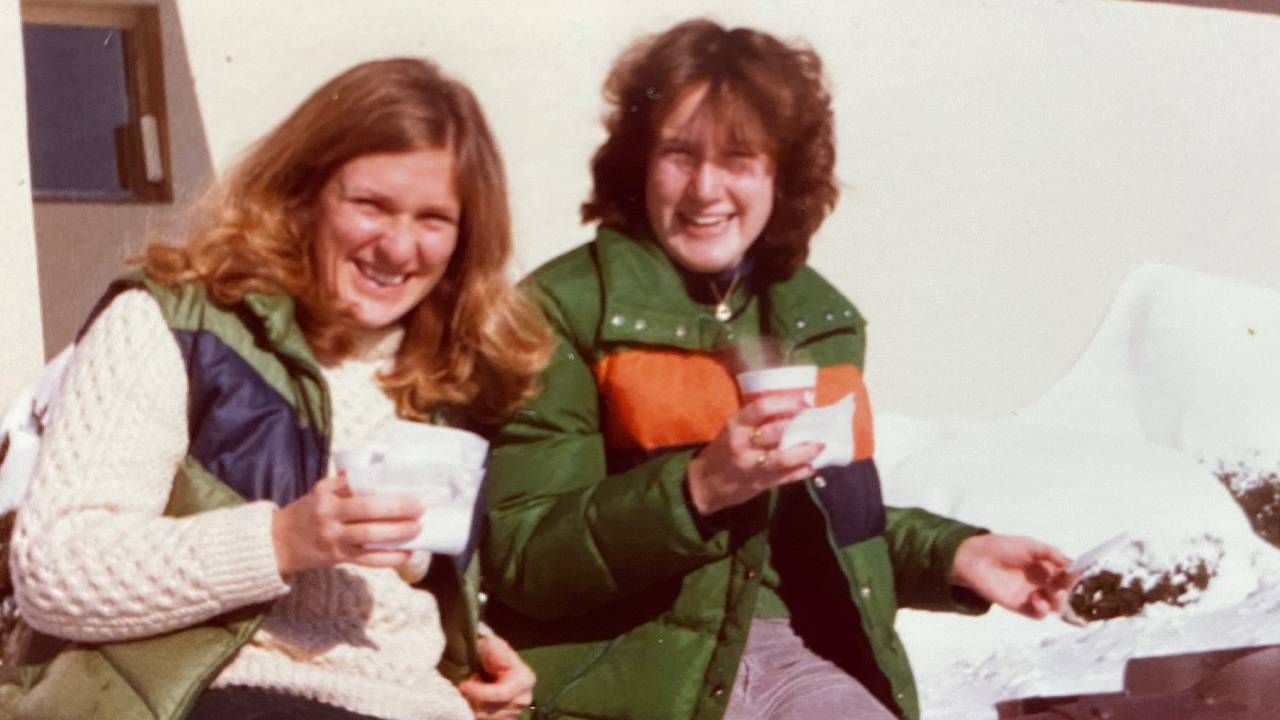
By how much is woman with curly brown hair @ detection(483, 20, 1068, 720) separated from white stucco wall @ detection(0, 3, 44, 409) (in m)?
0.78

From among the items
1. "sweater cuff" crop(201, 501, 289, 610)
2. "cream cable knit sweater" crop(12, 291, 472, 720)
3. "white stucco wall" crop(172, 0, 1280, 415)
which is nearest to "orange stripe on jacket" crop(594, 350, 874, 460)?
"white stucco wall" crop(172, 0, 1280, 415)

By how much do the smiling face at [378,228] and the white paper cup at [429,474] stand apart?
1.04 ft

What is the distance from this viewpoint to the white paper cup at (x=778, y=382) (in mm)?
2494

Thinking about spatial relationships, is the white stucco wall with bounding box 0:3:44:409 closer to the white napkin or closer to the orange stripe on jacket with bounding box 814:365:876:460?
the white napkin

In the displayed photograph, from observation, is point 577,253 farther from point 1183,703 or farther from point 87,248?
point 1183,703

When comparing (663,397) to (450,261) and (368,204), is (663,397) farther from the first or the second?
(368,204)

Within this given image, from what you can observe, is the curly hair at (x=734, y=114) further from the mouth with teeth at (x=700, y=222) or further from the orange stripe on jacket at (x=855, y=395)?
the orange stripe on jacket at (x=855, y=395)

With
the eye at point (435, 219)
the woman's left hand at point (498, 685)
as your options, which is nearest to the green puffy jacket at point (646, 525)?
the woman's left hand at point (498, 685)

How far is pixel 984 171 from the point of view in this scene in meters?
3.29

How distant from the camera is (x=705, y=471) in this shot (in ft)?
8.57

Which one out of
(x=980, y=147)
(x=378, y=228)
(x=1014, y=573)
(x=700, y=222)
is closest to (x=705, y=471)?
(x=700, y=222)

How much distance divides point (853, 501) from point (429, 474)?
3.31ft

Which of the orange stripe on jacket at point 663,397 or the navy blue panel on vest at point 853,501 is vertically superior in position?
the orange stripe on jacket at point 663,397

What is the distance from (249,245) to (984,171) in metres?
1.54
